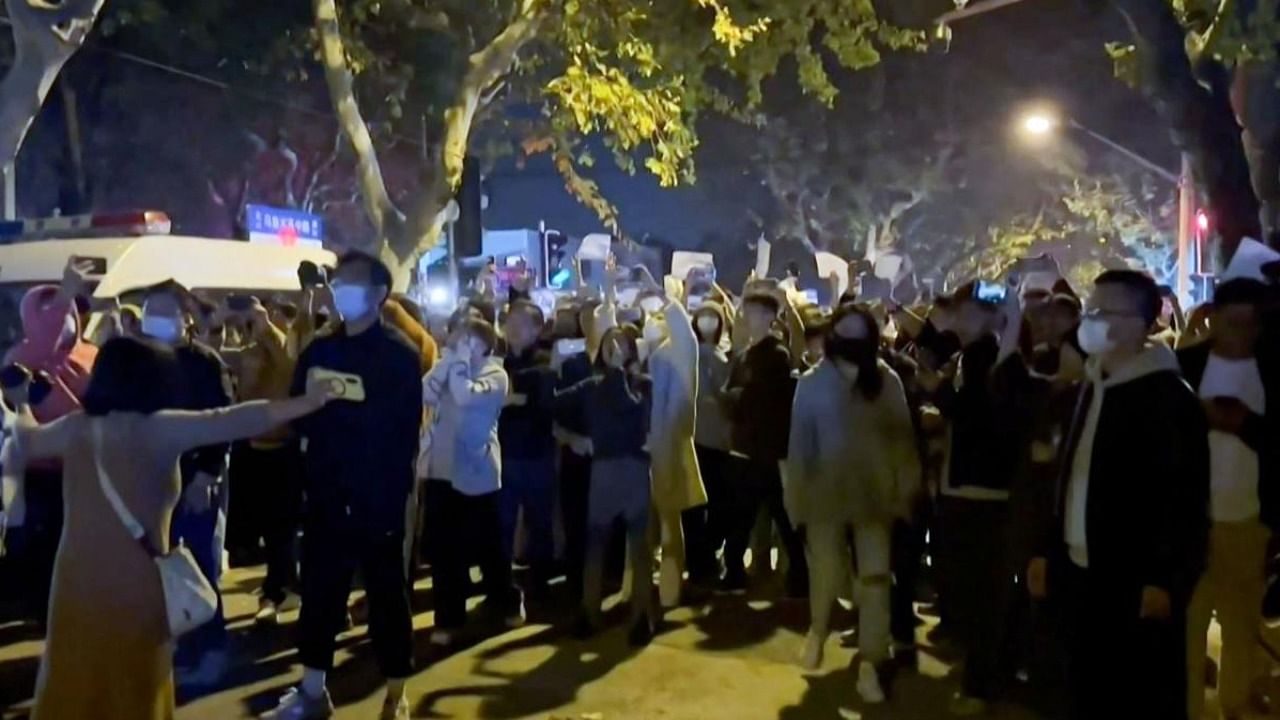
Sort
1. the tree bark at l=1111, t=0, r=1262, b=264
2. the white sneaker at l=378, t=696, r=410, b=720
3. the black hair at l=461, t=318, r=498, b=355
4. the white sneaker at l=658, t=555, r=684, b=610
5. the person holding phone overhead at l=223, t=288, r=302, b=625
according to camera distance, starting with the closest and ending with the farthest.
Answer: the white sneaker at l=378, t=696, r=410, b=720 < the black hair at l=461, t=318, r=498, b=355 < the person holding phone overhead at l=223, t=288, r=302, b=625 < the white sneaker at l=658, t=555, r=684, b=610 < the tree bark at l=1111, t=0, r=1262, b=264

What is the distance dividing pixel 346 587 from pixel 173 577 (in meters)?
1.36

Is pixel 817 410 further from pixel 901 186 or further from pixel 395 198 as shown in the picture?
pixel 901 186

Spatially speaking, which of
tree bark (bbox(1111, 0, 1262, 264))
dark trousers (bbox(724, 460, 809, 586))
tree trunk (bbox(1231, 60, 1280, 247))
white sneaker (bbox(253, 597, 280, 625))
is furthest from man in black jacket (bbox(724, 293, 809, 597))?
tree trunk (bbox(1231, 60, 1280, 247))

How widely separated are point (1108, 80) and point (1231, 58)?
2900 cm

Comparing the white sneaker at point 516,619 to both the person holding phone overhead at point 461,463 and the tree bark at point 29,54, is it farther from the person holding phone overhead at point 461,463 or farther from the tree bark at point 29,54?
the tree bark at point 29,54

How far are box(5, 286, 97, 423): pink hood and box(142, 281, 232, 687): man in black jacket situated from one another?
580 millimetres

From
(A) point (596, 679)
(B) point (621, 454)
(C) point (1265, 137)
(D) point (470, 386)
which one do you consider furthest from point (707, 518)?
(C) point (1265, 137)

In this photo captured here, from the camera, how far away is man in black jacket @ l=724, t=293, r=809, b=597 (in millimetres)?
8656

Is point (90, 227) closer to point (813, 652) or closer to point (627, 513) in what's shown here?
point (627, 513)

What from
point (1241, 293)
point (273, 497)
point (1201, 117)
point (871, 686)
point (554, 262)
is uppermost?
point (1201, 117)

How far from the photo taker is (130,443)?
4.85m

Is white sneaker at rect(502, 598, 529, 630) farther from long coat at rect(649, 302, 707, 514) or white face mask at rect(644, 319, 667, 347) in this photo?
white face mask at rect(644, 319, 667, 347)

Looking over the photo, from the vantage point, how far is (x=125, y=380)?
4.87 meters

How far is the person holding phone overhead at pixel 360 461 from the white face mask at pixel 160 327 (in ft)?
2.90
